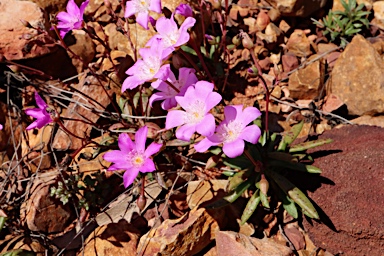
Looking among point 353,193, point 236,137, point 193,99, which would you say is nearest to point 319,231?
point 353,193

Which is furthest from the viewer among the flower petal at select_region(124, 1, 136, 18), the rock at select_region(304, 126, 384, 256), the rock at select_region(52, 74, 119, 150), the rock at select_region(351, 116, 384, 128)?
the rock at select_region(52, 74, 119, 150)

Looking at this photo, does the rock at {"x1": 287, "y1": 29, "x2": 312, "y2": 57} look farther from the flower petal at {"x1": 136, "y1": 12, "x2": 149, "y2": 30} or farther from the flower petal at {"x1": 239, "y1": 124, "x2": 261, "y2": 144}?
the flower petal at {"x1": 239, "y1": 124, "x2": 261, "y2": 144}

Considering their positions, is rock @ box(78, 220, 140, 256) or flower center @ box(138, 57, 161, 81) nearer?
flower center @ box(138, 57, 161, 81)

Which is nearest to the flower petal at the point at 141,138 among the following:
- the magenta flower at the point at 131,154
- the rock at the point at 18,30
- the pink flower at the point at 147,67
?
the magenta flower at the point at 131,154

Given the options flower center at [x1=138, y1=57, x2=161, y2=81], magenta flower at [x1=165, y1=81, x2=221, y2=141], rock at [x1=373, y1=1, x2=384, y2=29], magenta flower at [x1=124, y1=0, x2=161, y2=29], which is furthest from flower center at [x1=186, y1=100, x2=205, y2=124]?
rock at [x1=373, y1=1, x2=384, y2=29]

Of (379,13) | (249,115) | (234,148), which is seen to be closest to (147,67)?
(249,115)

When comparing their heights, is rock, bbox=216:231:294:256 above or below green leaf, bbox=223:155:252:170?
below

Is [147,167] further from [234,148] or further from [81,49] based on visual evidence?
[81,49]
